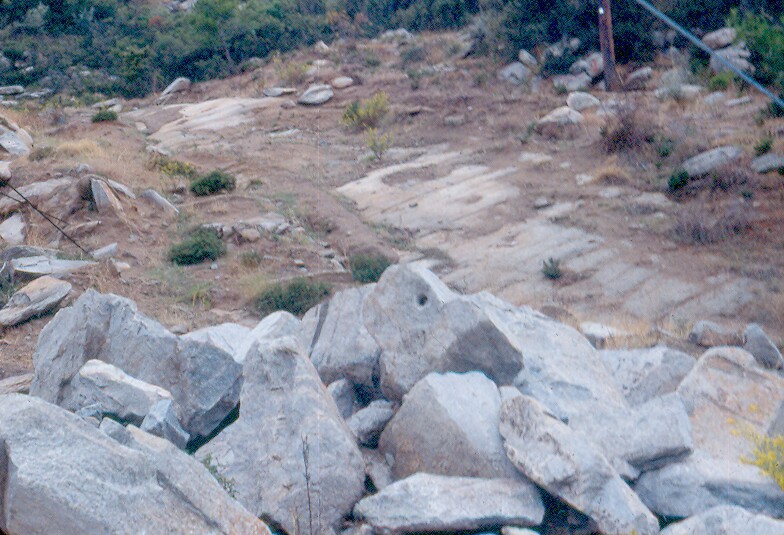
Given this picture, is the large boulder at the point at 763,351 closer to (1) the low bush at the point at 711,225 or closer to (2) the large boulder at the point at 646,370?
(2) the large boulder at the point at 646,370

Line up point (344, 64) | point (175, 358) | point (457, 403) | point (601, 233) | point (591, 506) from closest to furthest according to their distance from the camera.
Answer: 1. point (591, 506)
2. point (457, 403)
3. point (175, 358)
4. point (601, 233)
5. point (344, 64)

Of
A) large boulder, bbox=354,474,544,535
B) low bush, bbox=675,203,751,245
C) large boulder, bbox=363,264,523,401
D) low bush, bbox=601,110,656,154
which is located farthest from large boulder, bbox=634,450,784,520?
low bush, bbox=601,110,656,154

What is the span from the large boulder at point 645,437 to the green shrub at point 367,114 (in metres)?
15.7

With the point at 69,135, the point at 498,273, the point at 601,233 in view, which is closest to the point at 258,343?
the point at 498,273

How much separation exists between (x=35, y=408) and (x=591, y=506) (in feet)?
7.80

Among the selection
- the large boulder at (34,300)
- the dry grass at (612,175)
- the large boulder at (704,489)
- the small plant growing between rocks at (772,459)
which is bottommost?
the dry grass at (612,175)

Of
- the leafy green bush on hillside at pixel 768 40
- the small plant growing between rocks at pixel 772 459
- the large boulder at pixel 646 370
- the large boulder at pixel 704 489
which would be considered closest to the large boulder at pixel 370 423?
the large boulder at pixel 704 489

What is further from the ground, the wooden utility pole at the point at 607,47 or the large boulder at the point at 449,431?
the large boulder at the point at 449,431

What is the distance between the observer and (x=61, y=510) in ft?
9.08

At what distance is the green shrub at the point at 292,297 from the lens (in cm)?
882

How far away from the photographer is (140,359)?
5363mm

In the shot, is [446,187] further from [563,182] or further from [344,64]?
[344,64]

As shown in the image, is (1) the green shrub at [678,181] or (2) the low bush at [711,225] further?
(1) the green shrub at [678,181]

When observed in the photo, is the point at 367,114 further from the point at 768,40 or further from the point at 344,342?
the point at 344,342
